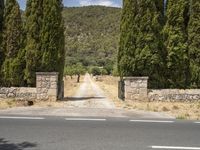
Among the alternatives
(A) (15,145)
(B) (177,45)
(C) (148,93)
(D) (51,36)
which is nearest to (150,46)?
(B) (177,45)

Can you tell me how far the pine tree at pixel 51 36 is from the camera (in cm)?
1720

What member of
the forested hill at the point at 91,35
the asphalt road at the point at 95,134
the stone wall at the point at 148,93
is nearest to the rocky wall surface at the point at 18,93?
the stone wall at the point at 148,93

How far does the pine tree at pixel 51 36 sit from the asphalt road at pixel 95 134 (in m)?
6.17

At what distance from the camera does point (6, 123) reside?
33.3 feet

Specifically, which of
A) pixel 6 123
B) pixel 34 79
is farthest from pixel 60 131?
pixel 34 79

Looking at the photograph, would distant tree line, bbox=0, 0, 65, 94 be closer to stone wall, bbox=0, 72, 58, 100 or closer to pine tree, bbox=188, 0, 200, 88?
stone wall, bbox=0, 72, 58, 100

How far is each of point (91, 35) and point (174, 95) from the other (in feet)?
349

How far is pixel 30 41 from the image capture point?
17453mm

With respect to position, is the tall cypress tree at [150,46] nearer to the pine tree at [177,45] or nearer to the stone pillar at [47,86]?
the pine tree at [177,45]

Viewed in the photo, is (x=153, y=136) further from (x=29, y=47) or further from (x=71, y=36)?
(x=71, y=36)

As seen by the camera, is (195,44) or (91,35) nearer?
(195,44)

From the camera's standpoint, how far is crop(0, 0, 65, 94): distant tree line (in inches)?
680

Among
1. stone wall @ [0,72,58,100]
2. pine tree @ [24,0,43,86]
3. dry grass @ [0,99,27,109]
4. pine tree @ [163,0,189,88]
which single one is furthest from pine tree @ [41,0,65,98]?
pine tree @ [163,0,189,88]

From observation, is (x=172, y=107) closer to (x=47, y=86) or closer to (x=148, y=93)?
(x=148, y=93)
